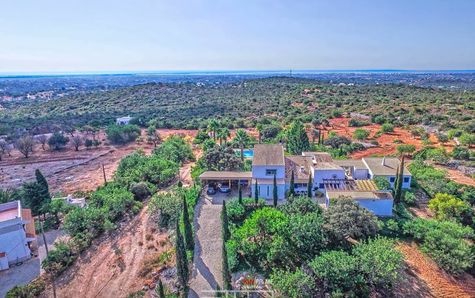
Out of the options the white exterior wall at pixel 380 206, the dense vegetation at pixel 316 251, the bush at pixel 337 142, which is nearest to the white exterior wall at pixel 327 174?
the white exterior wall at pixel 380 206

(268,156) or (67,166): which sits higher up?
(268,156)

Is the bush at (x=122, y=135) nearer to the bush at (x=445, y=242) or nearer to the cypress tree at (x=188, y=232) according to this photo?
the cypress tree at (x=188, y=232)

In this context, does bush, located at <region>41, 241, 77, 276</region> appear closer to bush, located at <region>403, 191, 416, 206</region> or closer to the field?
the field

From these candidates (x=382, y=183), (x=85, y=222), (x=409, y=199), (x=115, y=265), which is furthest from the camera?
(x=382, y=183)

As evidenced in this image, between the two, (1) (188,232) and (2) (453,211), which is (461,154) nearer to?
(2) (453,211)

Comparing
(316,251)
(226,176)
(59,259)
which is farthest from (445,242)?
(59,259)

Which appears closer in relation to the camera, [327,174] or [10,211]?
[10,211]

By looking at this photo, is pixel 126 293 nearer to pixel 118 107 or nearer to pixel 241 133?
pixel 241 133

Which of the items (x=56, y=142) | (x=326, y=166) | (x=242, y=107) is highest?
(x=326, y=166)
